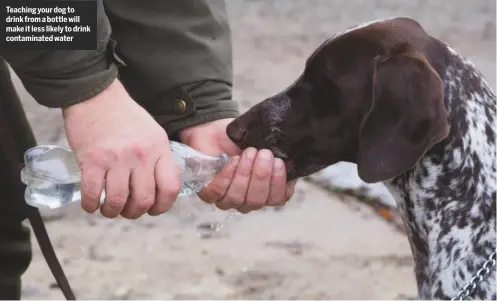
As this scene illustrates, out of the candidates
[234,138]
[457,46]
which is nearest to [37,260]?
[234,138]

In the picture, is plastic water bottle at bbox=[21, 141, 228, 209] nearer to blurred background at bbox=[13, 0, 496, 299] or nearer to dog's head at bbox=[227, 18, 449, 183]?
dog's head at bbox=[227, 18, 449, 183]

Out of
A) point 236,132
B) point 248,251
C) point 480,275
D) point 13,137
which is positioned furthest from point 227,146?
point 248,251

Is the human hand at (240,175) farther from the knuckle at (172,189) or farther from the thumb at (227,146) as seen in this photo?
the knuckle at (172,189)

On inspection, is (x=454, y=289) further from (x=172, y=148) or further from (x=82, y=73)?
(x=82, y=73)

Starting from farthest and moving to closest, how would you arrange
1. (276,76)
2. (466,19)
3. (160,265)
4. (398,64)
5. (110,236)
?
(466,19) < (276,76) < (110,236) < (160,265) < (398,64)

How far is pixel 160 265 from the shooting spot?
4.57 m

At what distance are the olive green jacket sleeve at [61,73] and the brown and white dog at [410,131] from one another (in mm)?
530

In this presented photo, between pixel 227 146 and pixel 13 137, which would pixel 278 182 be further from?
pixel 13 137

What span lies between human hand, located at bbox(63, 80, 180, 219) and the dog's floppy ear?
547 millimetres

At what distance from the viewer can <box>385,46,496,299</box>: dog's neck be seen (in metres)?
2.42

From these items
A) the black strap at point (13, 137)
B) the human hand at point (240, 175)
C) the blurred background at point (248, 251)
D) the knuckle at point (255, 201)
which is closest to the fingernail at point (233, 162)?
the human hand at point (240, 175)

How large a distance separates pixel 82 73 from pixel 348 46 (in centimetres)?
77

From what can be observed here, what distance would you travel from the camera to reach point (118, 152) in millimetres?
2066

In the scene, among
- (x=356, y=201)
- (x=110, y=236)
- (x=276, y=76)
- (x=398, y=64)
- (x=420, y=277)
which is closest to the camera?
(x=398, y=64)
